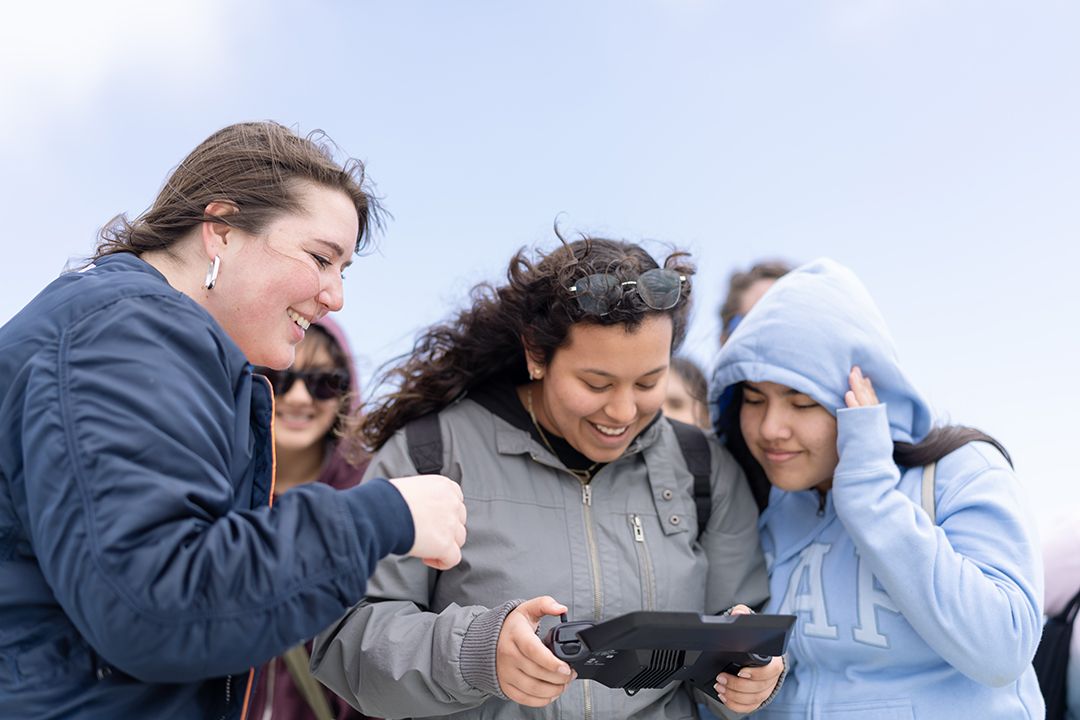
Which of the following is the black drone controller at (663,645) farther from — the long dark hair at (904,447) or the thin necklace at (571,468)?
the long dark hair at (904,447)

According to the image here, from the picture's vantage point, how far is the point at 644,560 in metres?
2.94

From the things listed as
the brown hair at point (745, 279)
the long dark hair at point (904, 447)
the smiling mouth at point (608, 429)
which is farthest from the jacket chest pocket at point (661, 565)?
the brown hair at point (745, 279)

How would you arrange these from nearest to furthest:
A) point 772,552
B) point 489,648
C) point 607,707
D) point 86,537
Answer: point 86,537, point 489,648, point 607,707, point 772,552

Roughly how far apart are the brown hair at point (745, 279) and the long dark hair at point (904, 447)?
1819 millimetres

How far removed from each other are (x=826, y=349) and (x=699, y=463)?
55 centimetres

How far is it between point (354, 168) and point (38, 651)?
1335 mm

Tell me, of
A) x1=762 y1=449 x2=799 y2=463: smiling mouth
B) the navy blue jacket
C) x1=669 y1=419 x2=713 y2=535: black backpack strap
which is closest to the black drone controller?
the navy blue jacket

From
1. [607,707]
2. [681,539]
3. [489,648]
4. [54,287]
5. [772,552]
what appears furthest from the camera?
[772,552]

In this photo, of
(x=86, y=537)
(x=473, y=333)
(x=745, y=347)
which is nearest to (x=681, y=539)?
(x=745, y=347)

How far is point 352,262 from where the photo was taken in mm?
2449

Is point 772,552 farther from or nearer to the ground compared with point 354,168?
nearer to the ground

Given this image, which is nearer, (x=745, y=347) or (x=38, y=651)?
(x=38, y=651)

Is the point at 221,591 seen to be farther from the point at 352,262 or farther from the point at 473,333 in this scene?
the point at 473,333

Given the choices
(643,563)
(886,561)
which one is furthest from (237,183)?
(886,561)
